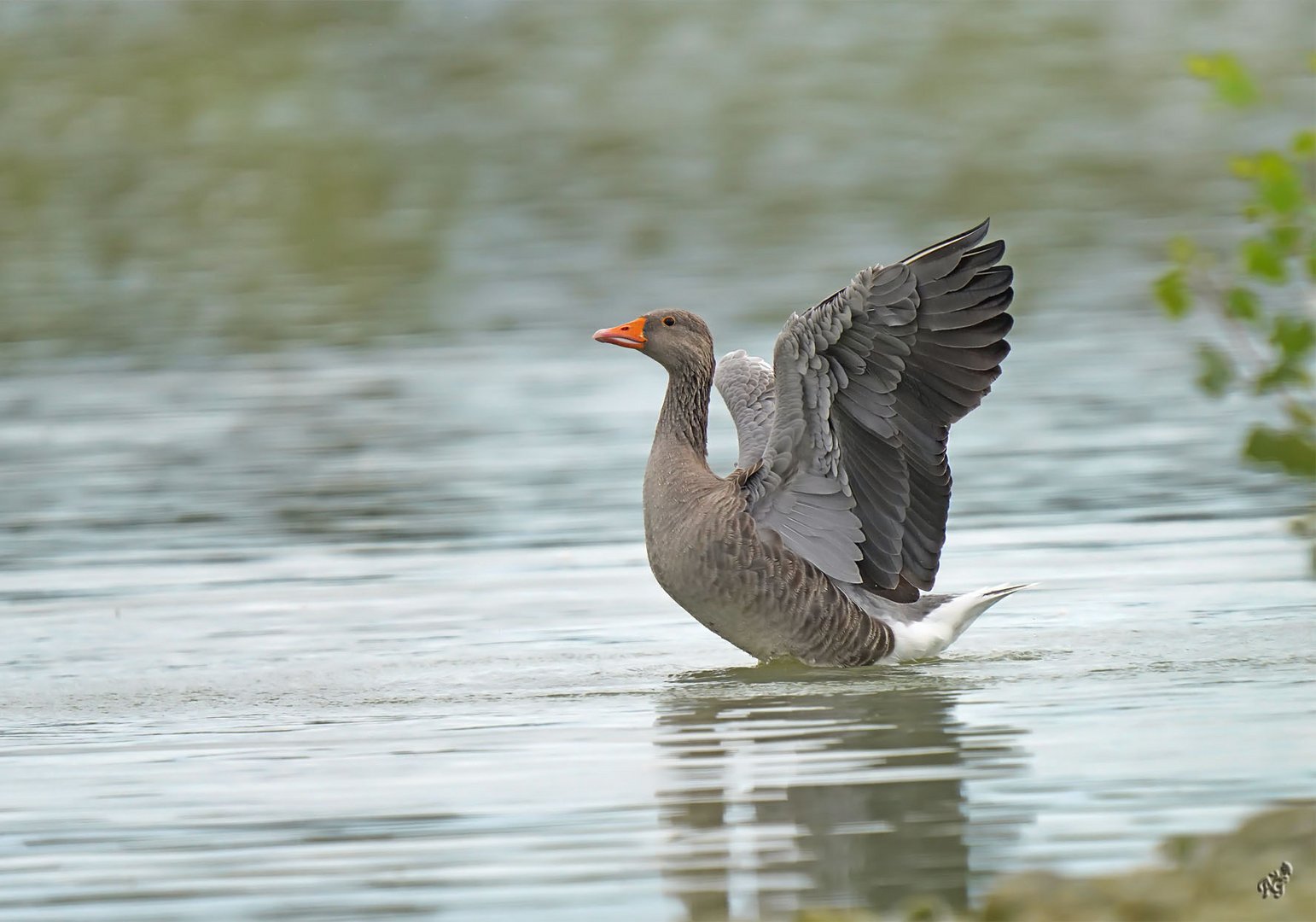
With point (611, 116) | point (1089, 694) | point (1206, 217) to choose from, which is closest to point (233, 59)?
point (611, 116)

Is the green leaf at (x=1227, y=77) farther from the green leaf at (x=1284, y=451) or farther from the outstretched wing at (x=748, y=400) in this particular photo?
the outstretched wing at (x=748, y=400)

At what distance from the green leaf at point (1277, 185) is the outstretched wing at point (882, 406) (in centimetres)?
233

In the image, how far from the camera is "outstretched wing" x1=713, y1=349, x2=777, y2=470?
10.1 meters

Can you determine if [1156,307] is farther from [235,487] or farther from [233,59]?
[233,59]

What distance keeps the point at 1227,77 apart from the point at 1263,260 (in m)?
0.50

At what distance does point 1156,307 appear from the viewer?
737 inches

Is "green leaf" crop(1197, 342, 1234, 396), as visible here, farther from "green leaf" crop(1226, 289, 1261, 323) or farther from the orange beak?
the orange beak

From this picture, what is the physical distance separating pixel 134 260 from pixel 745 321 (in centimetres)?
966

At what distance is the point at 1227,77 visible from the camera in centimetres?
586

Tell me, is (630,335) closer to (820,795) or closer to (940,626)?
(940,626)

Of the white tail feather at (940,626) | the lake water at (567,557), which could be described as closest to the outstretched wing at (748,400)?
the lake water at (567,557)
